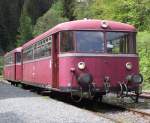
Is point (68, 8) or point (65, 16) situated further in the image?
point (68, 8)

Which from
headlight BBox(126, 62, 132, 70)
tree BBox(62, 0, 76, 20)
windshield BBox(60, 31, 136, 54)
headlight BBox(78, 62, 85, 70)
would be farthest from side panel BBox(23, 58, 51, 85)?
tree BBox(62, 0, 76, 20)

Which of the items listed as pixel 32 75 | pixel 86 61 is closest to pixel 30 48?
pixel 32 75

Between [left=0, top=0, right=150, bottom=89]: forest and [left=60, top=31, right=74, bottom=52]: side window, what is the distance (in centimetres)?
1154

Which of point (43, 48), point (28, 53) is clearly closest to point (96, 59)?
point (43, 48)

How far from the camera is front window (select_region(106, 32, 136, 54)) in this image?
1730cm

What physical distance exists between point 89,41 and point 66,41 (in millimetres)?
767

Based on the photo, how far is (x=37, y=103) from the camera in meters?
18.0

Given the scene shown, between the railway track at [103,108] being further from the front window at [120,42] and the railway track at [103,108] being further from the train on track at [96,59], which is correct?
the front window at [120,42]

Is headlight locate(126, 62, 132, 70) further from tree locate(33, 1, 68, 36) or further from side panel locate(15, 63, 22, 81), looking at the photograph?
tree locate(33, 1, 68, 36)

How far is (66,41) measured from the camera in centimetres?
1731

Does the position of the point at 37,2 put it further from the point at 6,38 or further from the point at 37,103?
the point at 37,103

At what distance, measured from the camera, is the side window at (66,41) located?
17.1 metres

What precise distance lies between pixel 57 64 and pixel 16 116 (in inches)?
173

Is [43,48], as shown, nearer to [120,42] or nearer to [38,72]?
[38,72]
